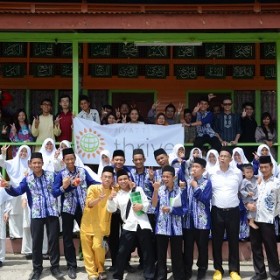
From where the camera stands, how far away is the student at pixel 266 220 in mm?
8258

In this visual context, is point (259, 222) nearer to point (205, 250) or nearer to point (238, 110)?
point (205, 250)

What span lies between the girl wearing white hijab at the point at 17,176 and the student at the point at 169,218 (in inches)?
88.0

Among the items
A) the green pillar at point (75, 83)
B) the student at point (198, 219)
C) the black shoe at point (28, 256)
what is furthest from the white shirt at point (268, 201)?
the black shoe at point (28, 256)

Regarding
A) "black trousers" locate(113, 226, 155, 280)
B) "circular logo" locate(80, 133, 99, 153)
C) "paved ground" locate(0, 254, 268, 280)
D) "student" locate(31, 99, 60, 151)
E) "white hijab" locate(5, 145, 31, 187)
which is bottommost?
"paved ground" locate(0, 254, 268, 280)

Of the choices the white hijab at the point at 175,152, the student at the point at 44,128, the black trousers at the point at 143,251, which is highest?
the student at the point at 44,128

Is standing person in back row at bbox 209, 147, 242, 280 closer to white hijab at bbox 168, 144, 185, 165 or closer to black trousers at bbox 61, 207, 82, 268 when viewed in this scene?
white hijab at bbox 168, 144, 185, 165

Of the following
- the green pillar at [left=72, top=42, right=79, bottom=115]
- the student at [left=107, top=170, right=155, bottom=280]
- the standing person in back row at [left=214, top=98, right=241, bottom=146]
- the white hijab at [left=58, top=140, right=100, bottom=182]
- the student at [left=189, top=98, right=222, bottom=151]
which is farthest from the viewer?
the standing person in back row at [left=214, top=98, right=241, bottom=146]

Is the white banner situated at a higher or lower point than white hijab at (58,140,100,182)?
higher

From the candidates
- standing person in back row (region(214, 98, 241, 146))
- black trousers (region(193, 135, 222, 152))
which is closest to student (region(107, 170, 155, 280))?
black trousers (region(193, 135, 222, 152))

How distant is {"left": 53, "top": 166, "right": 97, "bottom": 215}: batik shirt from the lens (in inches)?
331

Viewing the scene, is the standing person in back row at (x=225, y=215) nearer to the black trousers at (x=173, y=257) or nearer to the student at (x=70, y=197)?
the black trousers at (x=173, y=257)

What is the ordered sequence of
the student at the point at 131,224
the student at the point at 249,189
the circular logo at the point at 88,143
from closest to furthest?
the student at the point at 131,224
the student at the point at 249,189
the circular logo at the point at 88,143

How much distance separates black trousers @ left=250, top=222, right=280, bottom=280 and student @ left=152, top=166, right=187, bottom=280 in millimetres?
991

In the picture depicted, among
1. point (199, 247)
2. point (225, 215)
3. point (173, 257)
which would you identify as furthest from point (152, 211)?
point (225, 215)
